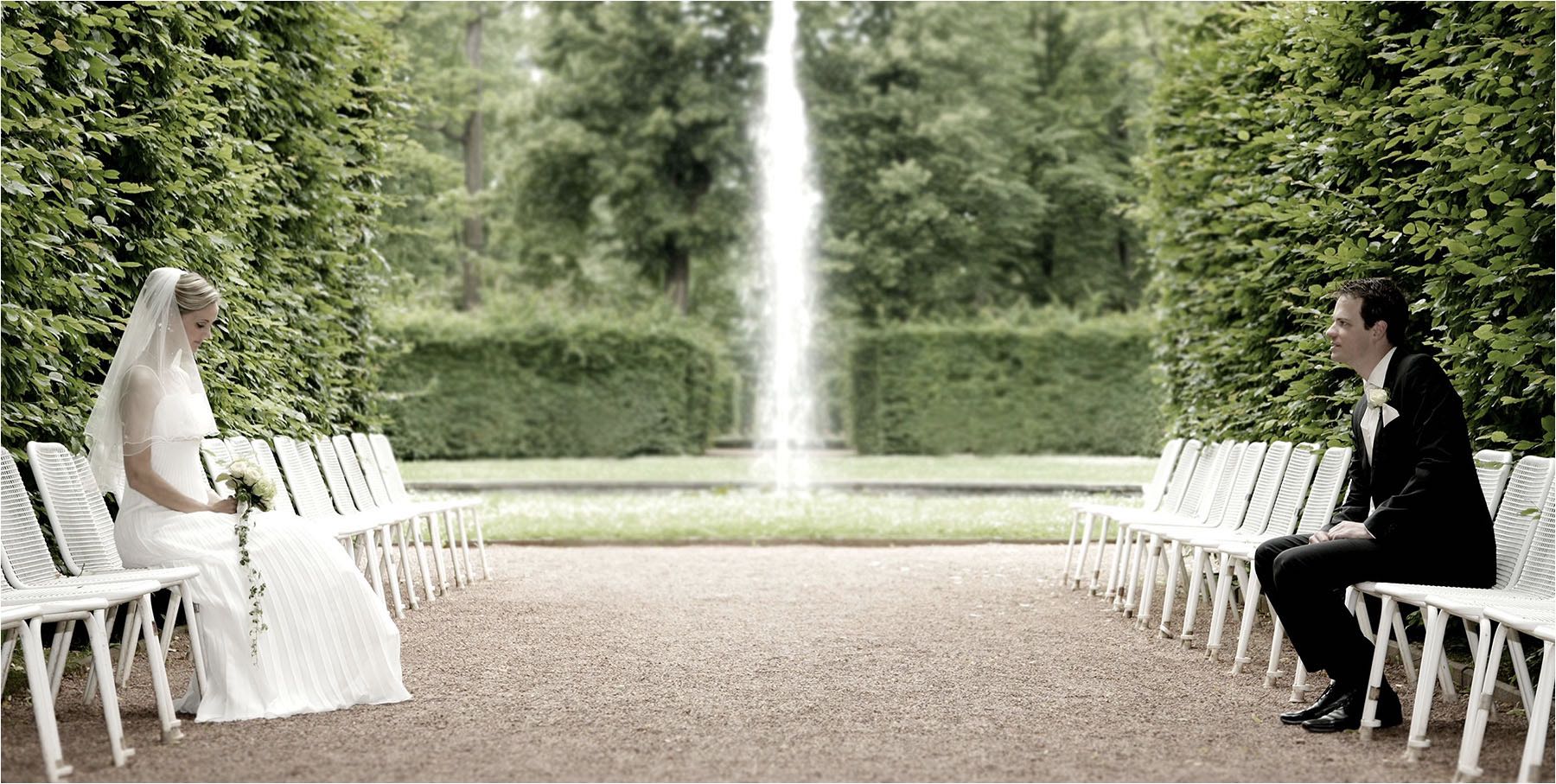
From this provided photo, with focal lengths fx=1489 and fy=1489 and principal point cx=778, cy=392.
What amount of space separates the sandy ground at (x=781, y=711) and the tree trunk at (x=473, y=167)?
75.5 ft

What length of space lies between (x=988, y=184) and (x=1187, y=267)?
20426 mm

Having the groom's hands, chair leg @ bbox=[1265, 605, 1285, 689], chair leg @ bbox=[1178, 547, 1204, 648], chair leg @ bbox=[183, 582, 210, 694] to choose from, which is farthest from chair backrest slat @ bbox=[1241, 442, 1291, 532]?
chair leg @ bbox=[183, 582, 210, 694]

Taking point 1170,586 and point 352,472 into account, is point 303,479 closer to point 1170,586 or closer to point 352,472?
point 352,472

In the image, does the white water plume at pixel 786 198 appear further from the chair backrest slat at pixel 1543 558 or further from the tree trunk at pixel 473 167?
the chair backrest slat at pixel 1543 558

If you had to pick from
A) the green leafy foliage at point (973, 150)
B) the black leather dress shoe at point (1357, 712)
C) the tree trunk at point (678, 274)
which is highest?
the green leafy foliage at point (973, 150)

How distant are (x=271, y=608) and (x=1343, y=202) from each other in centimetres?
487

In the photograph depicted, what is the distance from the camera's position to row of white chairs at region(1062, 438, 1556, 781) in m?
4.35

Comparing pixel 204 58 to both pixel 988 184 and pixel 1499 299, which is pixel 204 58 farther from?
pixel 988 184

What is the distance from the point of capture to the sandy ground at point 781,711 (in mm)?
4344

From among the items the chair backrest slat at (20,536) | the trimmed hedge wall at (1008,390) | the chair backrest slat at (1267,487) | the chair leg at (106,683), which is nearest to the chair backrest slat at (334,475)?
the chair backrest slat at (20,536)

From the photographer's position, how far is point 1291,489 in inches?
263

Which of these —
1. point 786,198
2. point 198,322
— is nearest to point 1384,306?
point 198,322

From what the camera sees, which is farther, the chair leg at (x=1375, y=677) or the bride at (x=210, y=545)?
the bride at (x=210, y=545)

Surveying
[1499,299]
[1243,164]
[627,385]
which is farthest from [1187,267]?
[627,385]
